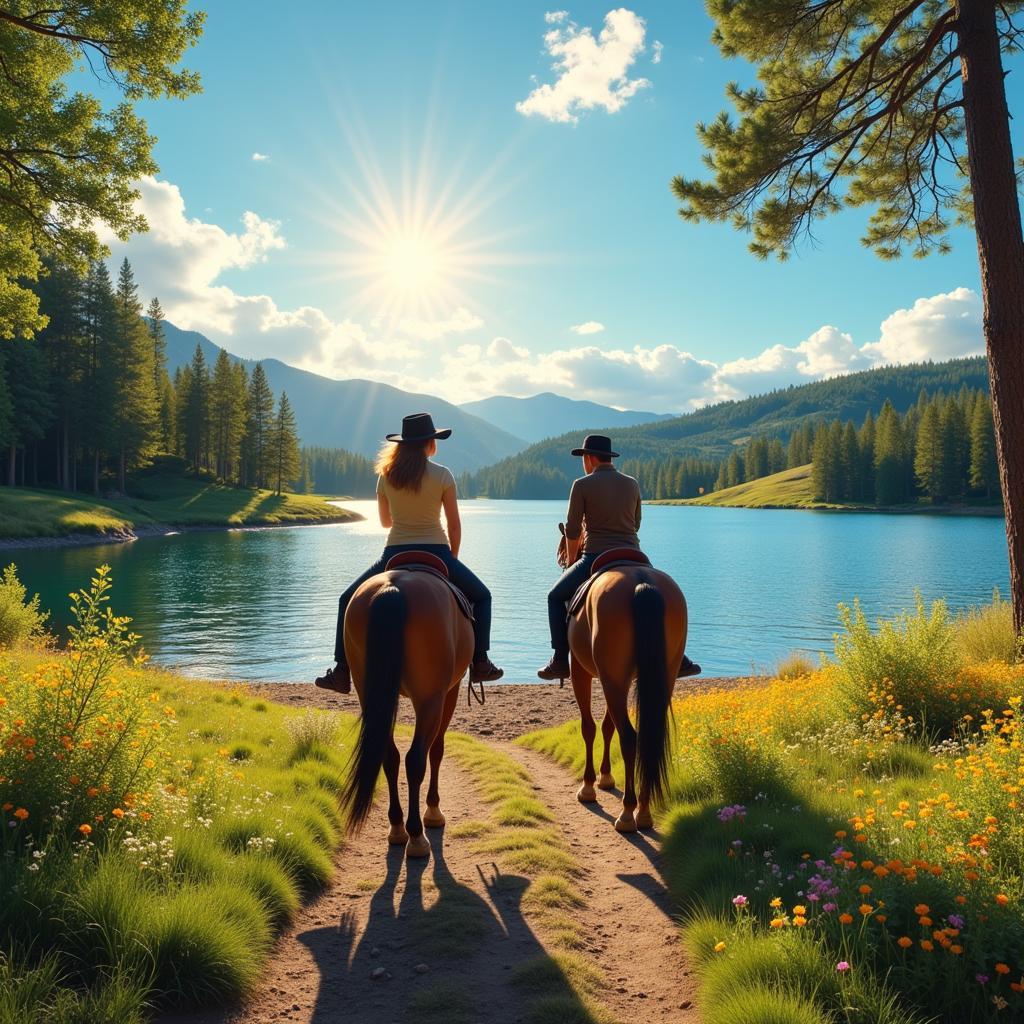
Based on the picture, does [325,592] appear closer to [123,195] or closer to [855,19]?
[123,195]

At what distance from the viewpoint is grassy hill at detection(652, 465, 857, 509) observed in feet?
472

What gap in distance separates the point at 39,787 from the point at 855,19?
1559 cm

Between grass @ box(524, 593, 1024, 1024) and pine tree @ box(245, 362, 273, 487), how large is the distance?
9564cm

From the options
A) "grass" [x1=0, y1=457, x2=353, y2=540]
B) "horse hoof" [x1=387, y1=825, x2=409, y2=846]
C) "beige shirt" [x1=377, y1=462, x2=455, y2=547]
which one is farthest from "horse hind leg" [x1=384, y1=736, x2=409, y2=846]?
"grass" [x1=0, y1=457, x2=353, y2=540]

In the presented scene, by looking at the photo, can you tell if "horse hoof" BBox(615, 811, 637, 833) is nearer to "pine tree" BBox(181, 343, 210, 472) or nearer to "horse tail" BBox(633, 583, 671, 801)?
"horse tail" BBox(633, 583, 671, 801)

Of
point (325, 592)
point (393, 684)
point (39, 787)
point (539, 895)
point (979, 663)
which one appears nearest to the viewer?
point (39, 787)

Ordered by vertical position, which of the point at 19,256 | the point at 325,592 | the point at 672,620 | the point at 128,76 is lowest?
the point at 325,592

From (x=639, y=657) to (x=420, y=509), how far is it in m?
2.64

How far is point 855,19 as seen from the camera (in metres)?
12.1

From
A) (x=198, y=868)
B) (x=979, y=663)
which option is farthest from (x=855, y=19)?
(x=198, y=868)

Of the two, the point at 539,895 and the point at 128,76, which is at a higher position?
the point at 128,76

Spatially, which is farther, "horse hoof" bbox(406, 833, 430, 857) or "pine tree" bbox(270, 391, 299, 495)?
"pine tree" bbox(270, 391, 299, 495)

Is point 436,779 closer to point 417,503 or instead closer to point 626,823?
point 626,823

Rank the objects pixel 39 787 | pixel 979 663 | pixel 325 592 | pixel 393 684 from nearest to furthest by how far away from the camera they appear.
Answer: pixel 39 787
pixel 393 684
pixel 979 663
pixel 325 592
